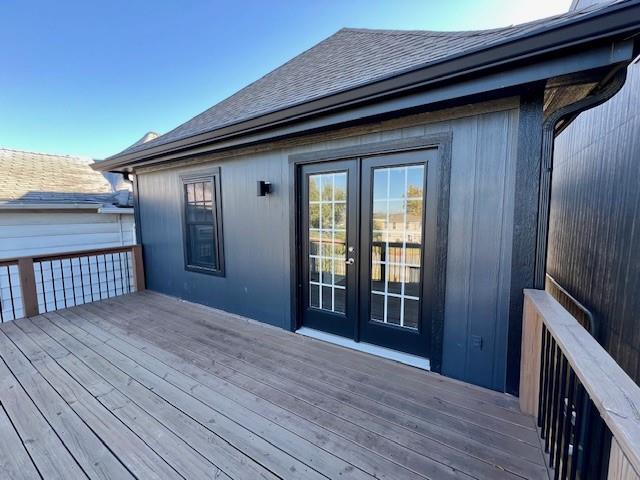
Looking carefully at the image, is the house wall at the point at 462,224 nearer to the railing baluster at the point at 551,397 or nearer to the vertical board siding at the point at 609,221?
the railing baluster at the point at 551,397

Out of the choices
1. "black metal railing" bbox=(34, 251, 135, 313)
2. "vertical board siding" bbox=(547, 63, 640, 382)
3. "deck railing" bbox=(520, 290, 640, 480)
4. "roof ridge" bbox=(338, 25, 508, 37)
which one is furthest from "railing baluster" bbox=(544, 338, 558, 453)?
"black metal railing" bbox=(34, 251, 135, 313)

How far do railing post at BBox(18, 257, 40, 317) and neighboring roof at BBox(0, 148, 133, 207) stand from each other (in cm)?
200

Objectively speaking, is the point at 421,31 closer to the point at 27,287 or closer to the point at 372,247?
the point at 372,247

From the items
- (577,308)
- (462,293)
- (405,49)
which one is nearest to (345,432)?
(462,293)

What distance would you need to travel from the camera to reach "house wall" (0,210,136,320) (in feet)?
16.8

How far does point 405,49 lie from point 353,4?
329 centimetres

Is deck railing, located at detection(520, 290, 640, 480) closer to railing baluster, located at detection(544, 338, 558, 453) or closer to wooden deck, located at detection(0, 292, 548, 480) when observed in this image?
railing baluster, located at detection(544, 338, 558, 453)

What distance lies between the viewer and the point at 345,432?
1774 millimetres

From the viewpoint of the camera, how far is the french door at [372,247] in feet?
8.29

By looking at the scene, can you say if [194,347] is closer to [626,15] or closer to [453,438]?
[453,438]

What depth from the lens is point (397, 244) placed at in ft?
8.71

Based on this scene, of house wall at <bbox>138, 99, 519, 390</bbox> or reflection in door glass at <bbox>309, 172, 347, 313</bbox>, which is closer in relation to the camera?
house wall at <bbox>138, 99, 519, 390</bbox>

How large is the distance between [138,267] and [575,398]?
6.10 m

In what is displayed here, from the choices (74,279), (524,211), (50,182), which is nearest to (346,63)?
(524,211)
